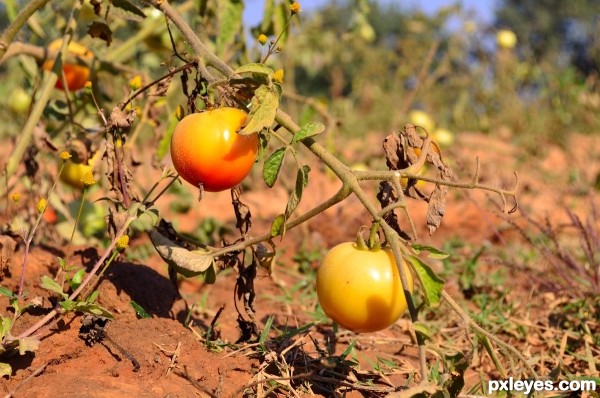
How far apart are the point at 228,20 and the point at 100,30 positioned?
20.8 inches

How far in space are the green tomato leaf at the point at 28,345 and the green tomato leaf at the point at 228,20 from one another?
52.6 inches

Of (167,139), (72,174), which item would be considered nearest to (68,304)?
(167,139)

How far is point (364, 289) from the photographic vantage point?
1440mm

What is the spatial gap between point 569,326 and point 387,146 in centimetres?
109

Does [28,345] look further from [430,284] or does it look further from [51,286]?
[430,284]

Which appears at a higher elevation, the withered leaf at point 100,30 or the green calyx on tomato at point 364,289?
the withered leaf at point 100,30

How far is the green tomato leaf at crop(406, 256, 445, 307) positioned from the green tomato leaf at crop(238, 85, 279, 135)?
0.41 meters

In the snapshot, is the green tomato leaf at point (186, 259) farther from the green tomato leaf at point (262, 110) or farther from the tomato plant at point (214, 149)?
the green tomato leaf at point (262, 110)

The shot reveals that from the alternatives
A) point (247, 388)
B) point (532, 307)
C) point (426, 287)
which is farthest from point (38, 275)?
point (532, 307)

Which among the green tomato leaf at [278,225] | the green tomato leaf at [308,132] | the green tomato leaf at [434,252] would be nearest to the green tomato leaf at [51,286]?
the green tomato leaf at [278,225]

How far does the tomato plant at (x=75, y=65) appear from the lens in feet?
8.46

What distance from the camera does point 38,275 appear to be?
198 centimetres

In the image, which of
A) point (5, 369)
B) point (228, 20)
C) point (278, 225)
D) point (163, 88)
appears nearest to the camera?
point (5, 369)

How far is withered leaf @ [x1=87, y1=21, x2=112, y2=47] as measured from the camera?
215cm
